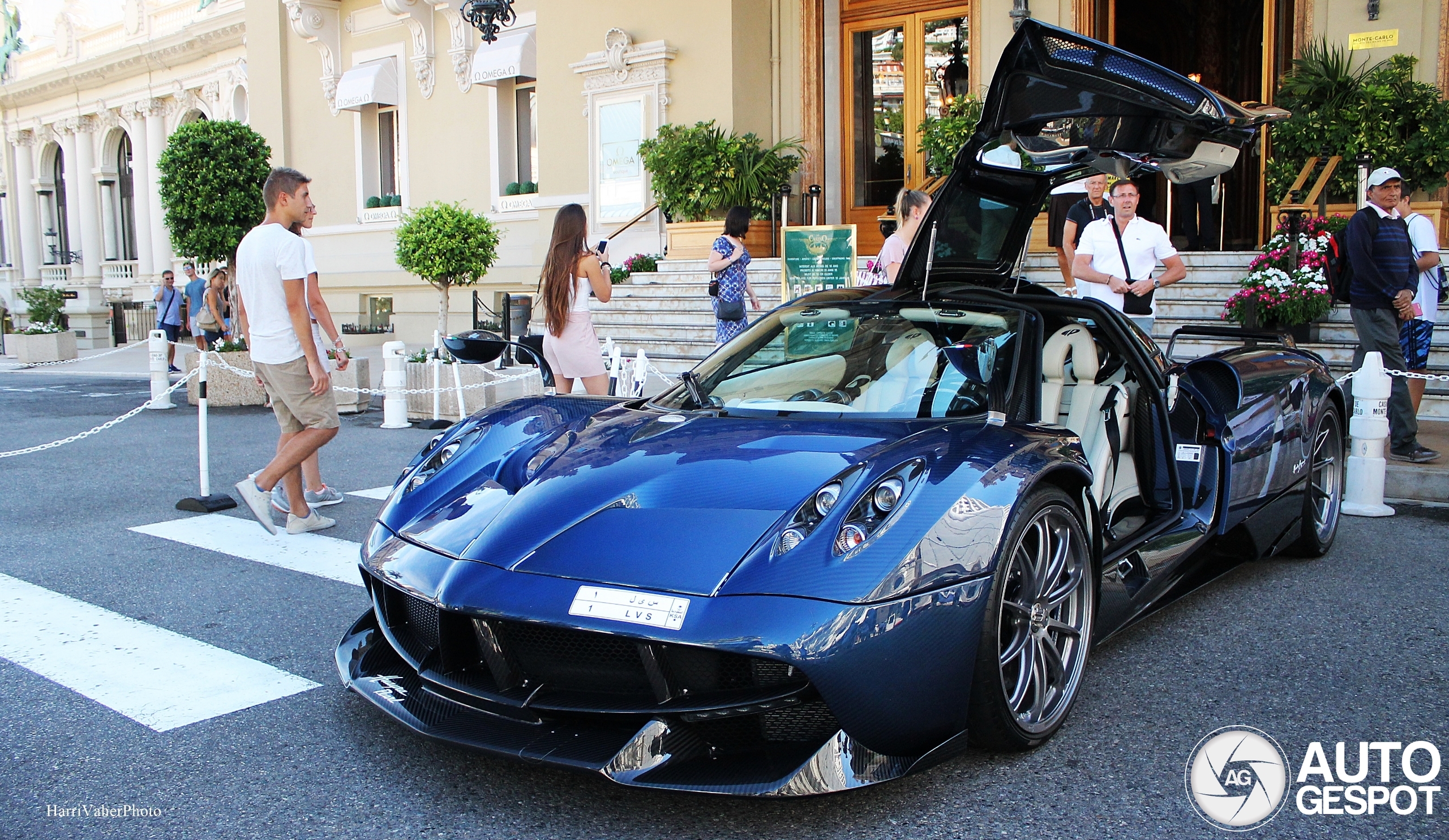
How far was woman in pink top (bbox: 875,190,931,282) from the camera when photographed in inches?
307

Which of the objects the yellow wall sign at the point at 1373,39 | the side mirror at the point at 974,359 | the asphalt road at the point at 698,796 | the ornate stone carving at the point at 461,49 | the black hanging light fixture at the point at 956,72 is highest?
Result: the ornate stone carving at the point at 461,49

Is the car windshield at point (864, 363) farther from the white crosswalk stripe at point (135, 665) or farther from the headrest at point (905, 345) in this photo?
the white crosswalk stripe at point (135, 665)

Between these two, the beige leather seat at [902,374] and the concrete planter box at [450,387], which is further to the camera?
the concrete planter box at [450,387]

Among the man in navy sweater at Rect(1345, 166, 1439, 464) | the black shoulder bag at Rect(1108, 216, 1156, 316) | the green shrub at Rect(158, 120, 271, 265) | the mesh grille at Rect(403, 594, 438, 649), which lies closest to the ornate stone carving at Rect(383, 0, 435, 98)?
the green shrub at Rect(158, 120, 271, 265)

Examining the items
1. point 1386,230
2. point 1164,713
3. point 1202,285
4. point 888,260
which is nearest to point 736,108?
point 1202,285

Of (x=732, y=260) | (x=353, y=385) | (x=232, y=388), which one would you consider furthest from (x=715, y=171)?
(x=732, y=260)

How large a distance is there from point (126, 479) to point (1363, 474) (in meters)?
7.85

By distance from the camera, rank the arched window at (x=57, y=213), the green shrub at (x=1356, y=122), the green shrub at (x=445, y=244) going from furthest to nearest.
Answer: the arched window at (x=57, y=213), the green shrub at (x=445, y=244), the green shrub at (x=1356, y=122)

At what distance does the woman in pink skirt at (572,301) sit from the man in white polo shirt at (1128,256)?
2981 mm

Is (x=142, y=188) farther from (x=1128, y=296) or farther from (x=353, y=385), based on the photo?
(x=1128, y=296)

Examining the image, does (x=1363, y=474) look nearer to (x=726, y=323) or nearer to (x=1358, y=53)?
(x=726, y=323)

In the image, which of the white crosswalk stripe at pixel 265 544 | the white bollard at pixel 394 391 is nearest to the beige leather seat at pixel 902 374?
the white crosswalk stripe at pixel 265 544

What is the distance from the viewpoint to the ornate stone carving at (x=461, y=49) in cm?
2159

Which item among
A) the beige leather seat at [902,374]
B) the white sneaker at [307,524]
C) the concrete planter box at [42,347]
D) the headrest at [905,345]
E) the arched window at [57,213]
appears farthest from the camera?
the arched window at [57,213]
